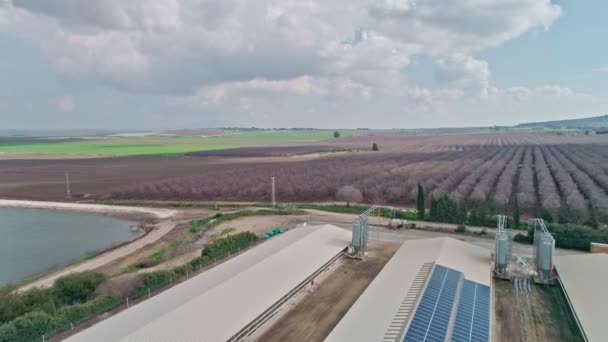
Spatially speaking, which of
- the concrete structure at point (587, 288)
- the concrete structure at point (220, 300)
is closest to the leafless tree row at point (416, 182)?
the concrete structure at point (587, 288)

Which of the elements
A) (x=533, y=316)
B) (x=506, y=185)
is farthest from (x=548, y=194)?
(x=533, y=316)

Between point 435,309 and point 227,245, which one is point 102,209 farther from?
point 435,309

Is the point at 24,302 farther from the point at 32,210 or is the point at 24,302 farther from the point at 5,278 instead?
the point at 32,210

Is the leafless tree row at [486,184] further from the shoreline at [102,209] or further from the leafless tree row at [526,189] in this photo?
the shoreline at [102,209]

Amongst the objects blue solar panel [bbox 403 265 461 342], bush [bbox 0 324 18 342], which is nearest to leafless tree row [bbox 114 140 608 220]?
blue solar panel [bbox 403 265 461 342]

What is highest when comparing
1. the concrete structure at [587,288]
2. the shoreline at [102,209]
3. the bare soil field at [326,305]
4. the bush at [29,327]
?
the concrete structure at [587,288]

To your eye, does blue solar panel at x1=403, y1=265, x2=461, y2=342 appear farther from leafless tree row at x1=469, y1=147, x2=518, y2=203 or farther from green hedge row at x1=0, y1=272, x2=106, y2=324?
leafless tree row at x1=469, y1=147, x2=518, y2=203
